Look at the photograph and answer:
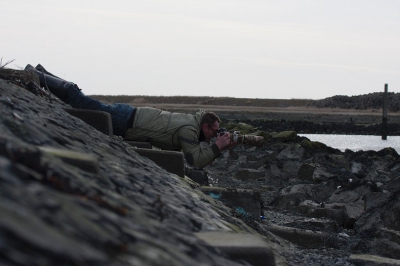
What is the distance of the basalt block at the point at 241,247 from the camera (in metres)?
3.62

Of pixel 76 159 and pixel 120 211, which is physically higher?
pixel 76 159

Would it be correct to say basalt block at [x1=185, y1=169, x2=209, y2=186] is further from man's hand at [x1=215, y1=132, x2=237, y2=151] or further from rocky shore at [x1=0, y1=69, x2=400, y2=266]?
man's hand at [x1=215, y1=132, x2=237, y2=151]

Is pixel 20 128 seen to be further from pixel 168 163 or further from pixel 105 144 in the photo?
pixel 168 163

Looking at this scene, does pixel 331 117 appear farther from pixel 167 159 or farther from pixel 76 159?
pixel 76 159

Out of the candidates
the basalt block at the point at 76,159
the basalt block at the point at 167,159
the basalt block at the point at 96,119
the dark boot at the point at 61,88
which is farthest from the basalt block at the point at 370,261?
the dark boot at the point at 61,88

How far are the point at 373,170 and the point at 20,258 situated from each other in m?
14.3

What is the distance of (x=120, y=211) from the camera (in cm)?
302

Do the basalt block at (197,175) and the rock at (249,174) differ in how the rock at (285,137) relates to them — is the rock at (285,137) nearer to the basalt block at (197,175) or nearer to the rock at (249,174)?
the rock at (249,174)

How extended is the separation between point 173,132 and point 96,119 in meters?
0.95

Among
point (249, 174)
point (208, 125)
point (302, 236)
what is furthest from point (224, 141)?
point (249, 174)

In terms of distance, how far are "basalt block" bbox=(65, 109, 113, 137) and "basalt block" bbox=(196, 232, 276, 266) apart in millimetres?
3053

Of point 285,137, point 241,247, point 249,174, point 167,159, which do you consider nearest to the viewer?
point 241,247

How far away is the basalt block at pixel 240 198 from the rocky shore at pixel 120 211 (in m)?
0.03

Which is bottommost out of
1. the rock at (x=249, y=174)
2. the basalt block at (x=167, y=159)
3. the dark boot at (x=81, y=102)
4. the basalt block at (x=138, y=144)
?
the rock at (x=249, y=174)
